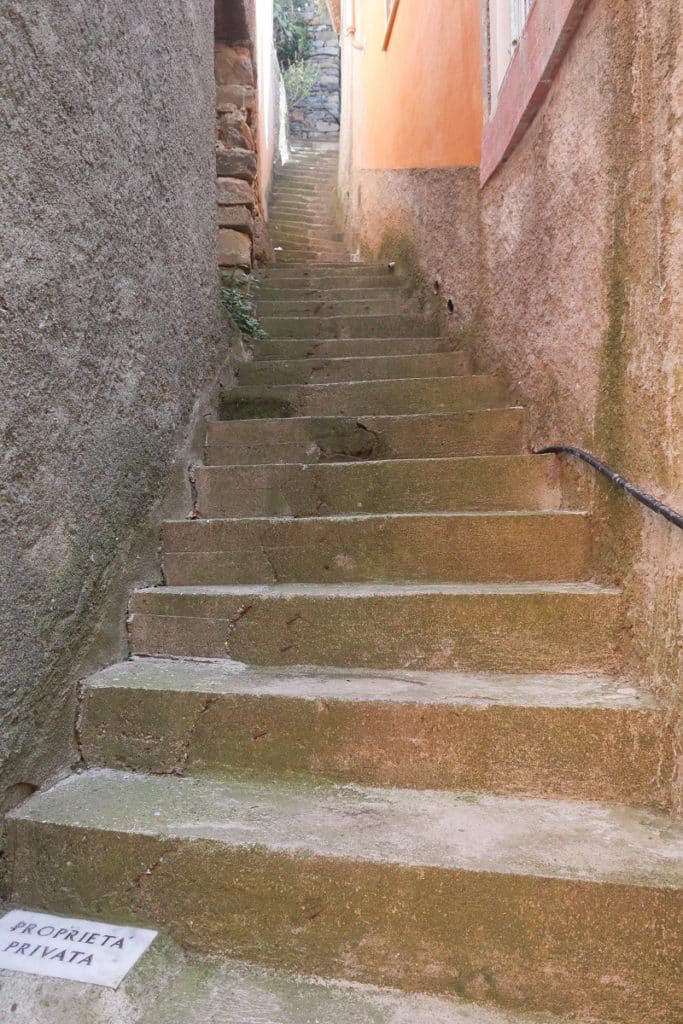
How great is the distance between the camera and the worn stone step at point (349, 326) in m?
3.67

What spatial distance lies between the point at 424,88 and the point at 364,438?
2868 mm

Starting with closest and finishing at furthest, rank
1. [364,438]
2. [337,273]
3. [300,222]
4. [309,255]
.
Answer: [364,438]
[337,273]
[309,255]
[300,222]

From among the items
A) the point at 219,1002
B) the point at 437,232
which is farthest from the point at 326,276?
the point at 219,1002

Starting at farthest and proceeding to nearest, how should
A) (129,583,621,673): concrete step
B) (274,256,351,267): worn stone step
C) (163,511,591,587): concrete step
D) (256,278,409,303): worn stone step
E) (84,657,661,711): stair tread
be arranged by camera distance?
(274,256,351,267): worn stone step < (256,278,409,303): worn stone step < (163,511,591,587): concrete step < (129,583,621,673): concrete step < (84,657,661,711): stair tread

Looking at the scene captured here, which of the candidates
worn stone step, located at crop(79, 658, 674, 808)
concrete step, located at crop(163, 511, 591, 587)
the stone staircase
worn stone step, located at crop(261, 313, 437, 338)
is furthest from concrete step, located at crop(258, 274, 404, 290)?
A: worn stone step, located at crop(79, 658, 674, 808)

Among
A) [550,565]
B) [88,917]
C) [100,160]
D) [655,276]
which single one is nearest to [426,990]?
[88,917]

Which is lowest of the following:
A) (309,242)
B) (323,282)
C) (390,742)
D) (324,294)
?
(390,742)

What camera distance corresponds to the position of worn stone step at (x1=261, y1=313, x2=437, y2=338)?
367 centimetres

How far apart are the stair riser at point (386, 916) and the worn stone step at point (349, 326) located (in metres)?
2.97

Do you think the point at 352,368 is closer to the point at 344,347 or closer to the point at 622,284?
the point at 344,347

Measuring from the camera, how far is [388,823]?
1216 mm

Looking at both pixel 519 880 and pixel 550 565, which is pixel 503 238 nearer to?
pixel 550 565

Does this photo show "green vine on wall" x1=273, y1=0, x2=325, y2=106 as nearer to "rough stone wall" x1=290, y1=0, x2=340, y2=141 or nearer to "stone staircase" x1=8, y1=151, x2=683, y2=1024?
"rough stone wall" x1=290, y1=0, x2=340, y2=141

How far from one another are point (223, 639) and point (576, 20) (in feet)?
6.37
